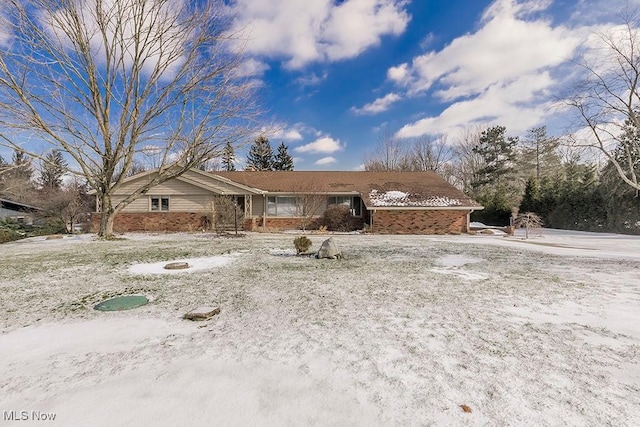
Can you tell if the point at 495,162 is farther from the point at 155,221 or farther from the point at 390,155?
the point at 155,221

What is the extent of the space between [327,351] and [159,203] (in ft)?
63.4

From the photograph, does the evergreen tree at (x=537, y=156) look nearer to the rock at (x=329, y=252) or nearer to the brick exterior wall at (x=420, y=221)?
the brick exterior wall at (x=420, y=221)

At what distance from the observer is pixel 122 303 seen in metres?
4.64

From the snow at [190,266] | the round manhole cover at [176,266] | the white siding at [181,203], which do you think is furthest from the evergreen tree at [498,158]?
the round manhole cover at [176,266]

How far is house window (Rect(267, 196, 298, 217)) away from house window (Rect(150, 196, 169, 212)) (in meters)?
6.40

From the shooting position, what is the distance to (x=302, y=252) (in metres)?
9.26

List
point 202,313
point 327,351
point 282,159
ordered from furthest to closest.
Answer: point 282,159
point 202,313
point 327,351

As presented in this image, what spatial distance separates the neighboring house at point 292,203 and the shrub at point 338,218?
74 cm

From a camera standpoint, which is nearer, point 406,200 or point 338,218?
point 406,200

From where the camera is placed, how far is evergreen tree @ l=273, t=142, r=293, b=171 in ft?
132

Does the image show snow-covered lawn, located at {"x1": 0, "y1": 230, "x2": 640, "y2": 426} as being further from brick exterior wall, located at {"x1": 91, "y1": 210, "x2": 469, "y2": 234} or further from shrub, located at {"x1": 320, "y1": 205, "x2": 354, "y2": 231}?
shrub, located at {"x1": 320, "y1": 205, "x2": 354, "y2": 231}

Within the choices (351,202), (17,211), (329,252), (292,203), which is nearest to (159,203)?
(292,203)

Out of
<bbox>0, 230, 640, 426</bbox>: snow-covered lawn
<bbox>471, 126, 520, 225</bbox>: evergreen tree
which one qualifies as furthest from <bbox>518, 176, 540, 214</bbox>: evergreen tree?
<bbox>0, 230, 640, 426</bbox>: snow-covered lawn

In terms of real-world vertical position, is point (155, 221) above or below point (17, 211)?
below
